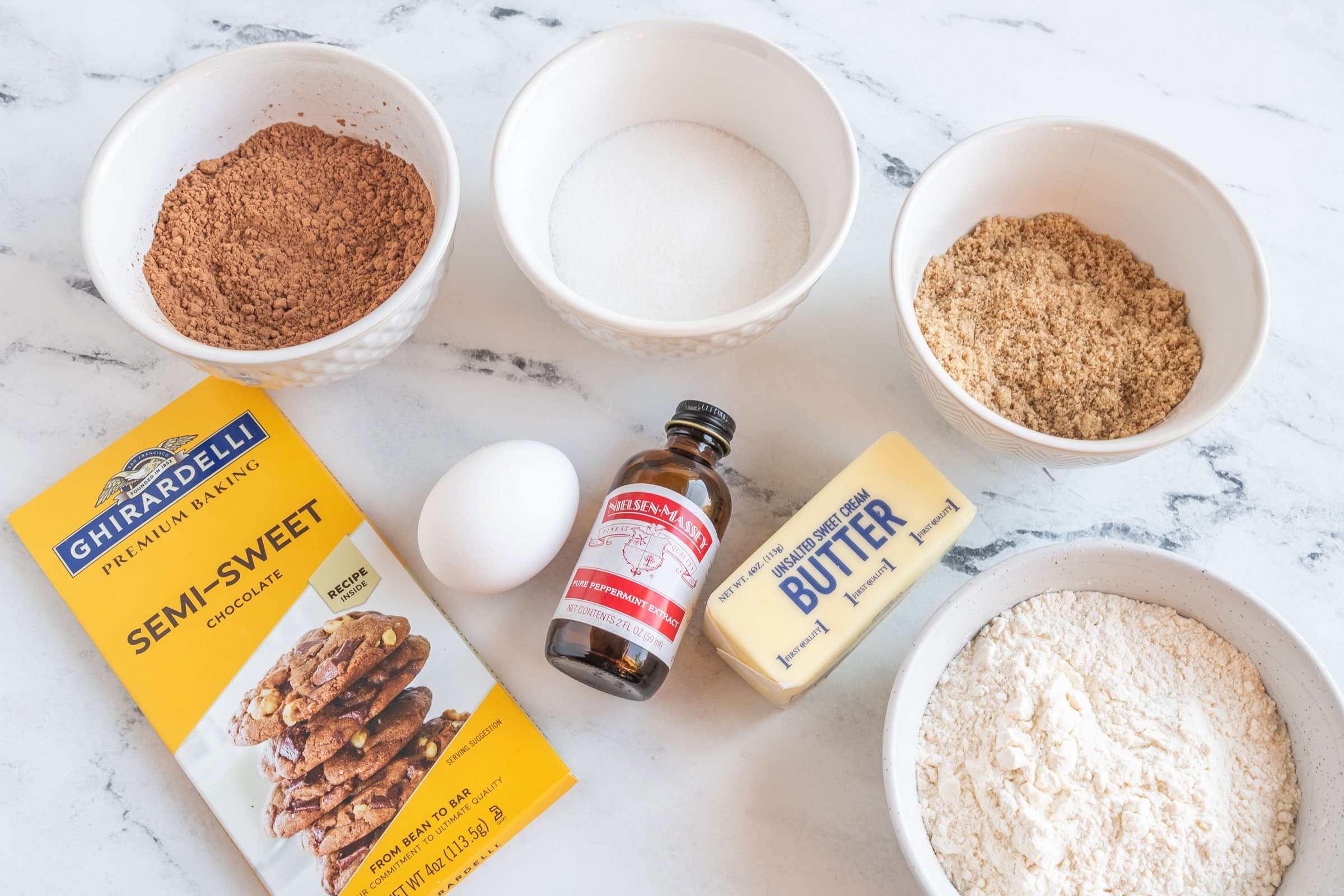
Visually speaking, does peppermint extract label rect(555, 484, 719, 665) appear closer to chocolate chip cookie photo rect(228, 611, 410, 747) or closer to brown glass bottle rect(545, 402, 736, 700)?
brown glass bottle rect(545, 402, 736, 700)

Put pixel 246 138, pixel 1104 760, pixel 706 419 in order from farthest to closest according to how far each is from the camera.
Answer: pixel 246 138 → pixel 706 419 → pixel 1104 760

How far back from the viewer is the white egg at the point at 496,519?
0.82 m

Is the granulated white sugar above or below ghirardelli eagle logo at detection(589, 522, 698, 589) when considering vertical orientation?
above

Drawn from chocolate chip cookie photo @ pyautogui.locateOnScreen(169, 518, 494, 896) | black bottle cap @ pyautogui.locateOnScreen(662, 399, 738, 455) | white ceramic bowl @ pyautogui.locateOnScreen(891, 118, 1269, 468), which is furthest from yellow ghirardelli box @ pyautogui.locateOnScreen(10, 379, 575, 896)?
white ceramic bowl @ pyautogui.locateOnScreen(891, 118, 1269, 468)

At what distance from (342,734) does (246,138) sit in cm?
65

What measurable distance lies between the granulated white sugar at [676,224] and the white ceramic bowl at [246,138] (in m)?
0.14

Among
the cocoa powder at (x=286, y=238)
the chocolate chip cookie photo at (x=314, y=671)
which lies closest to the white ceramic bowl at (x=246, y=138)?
the cocoa powder at (x=286, y=238)

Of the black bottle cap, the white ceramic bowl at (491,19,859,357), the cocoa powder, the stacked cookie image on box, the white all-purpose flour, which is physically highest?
the white ceramic bowl at (491,19,859,357)

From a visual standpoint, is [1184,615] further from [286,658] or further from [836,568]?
[286,658]

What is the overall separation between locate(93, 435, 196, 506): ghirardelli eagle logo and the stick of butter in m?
0.61

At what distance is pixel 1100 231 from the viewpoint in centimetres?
93

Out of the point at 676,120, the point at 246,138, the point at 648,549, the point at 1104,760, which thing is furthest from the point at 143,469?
the point at 1104,760

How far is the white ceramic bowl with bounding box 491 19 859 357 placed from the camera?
0.80 metres

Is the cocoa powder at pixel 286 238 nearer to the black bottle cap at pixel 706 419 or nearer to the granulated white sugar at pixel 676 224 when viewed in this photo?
the granulated white sugar at pixel 676 224
